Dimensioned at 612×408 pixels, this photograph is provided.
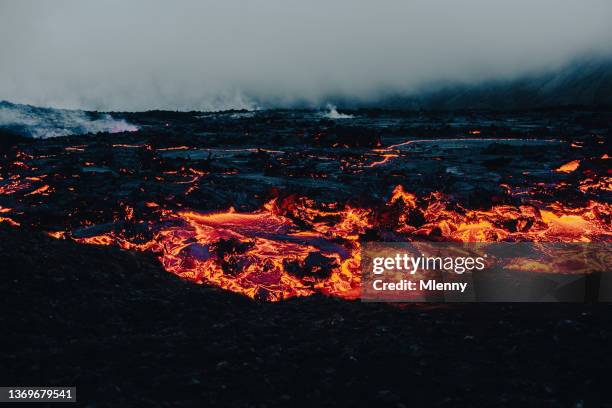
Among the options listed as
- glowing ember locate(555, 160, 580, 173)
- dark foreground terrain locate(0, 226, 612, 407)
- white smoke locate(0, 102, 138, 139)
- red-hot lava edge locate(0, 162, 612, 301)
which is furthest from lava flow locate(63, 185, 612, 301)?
white smoke locate(0, 102, 138, 139)

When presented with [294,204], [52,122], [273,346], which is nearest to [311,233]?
[294,204]

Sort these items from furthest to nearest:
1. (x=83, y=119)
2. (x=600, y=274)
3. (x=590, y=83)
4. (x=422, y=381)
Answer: (x=590, y=83), (x=83, y=119), (x=600, y=274), (x=422, y=381)

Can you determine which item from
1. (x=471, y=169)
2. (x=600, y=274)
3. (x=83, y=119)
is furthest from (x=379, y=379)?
(x=83, y=119)

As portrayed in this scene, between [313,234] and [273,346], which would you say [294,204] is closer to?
[313,234]

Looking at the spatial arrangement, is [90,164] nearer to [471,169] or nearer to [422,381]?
[471,169]

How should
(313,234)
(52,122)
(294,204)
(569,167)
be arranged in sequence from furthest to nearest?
(52,122)
(569,167)
(294,204)
(313,234)

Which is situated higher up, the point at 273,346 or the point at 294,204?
the point at 294,204

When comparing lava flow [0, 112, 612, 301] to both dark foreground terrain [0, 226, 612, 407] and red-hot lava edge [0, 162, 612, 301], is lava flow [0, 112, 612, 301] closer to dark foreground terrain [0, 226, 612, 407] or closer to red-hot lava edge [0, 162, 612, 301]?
red-hot lava edge [0, 162, 612, 301]
